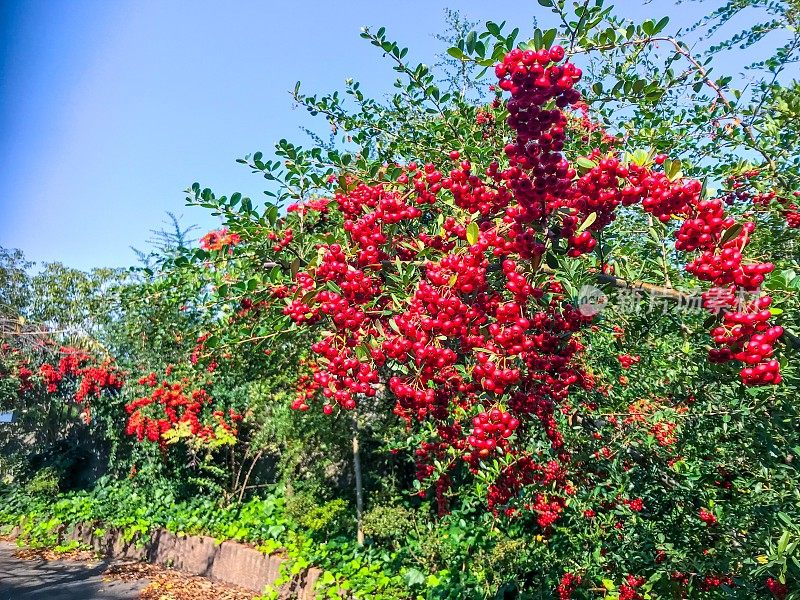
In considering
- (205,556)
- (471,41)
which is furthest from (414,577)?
(471,41)

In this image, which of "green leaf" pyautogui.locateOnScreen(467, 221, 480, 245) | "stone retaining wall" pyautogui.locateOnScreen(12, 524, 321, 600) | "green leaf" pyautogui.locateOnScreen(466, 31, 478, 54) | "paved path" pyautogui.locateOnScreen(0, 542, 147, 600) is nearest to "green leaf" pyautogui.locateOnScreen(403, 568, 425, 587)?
"stone retaining wall" pyautogui.locateOnScreen(12, 524, 321, 600)

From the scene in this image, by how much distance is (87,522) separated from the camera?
8219mm

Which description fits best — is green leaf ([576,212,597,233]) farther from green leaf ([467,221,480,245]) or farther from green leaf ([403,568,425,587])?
green leaf ([403,568,425,587])

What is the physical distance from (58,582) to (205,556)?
1.71 m

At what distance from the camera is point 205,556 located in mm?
6824

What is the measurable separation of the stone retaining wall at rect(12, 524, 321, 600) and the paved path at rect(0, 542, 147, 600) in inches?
17.6

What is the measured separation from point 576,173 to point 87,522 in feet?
29.5

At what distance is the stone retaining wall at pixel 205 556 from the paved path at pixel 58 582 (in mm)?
447

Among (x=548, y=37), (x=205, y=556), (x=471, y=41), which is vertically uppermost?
(x=471, y=41)

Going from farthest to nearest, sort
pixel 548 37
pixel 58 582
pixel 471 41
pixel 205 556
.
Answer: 1. pixel 205 556
2. pixel 58 582
3. pixel 471 41
4. pixel 548 37

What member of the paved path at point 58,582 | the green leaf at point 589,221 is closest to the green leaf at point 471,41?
the green leaf at point 589,221

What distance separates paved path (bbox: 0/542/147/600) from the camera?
239 inches

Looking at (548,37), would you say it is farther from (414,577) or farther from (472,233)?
(414,577)

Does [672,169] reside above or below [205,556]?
above
